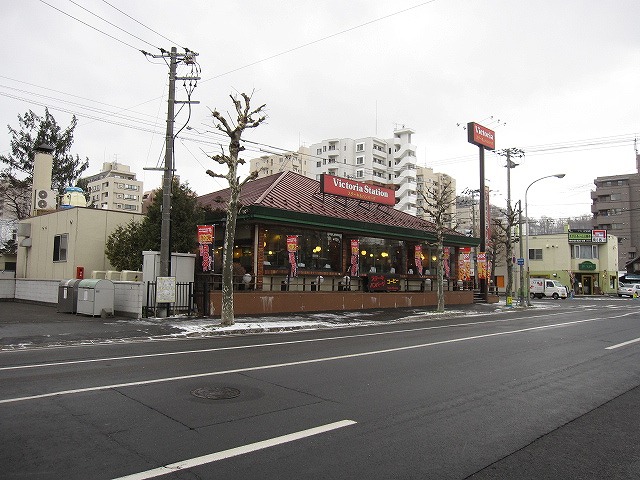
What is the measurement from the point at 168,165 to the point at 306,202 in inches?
389

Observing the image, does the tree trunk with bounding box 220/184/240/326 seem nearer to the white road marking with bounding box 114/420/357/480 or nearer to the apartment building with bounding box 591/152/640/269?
the white road marking with bounding box 114/420/357/480

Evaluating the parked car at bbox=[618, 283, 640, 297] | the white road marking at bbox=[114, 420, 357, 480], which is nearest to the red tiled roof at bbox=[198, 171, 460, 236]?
the white road marking at bbox=[114, 420, 357, 480]

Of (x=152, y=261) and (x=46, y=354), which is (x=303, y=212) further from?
(x=46, y=354)

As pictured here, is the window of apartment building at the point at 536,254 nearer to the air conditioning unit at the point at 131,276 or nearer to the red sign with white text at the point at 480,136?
the red sign with white text at the point at 480,136

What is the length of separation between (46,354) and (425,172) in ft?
332

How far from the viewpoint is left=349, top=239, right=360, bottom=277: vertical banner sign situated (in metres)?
27.3

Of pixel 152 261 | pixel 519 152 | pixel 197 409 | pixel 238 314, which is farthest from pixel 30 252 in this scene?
pixel 519 152

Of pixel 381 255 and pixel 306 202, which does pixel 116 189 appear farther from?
pixel 306 202

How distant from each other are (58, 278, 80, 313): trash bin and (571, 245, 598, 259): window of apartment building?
62.7 m

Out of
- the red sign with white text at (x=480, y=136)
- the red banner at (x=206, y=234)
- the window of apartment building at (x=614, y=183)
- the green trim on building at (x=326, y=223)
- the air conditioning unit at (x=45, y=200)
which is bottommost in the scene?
the red banner at (x=206, y=234)

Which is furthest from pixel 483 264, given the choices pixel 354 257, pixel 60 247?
pixel 60 247

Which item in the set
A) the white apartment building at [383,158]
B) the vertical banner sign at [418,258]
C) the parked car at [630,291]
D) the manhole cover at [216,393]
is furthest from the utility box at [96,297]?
the white apartment building at [383,158]

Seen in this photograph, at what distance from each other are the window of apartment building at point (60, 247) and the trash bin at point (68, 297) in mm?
5772

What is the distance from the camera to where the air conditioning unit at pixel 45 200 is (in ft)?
103
